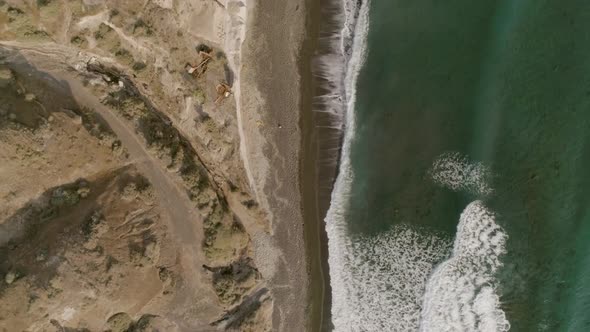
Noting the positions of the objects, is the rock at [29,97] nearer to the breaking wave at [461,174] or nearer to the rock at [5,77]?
the rock at [5,77]

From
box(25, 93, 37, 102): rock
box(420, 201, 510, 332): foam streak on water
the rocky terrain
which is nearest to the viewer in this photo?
the rocky terrain

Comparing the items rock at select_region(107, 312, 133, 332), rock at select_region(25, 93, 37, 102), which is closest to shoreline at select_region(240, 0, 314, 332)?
rock at select_region(107, 312, 133, 332)

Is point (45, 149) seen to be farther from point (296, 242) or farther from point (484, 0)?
point (484, 0)

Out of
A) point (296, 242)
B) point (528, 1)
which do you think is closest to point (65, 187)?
point (296, 242)

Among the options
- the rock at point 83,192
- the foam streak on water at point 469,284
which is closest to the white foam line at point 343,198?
the foam streak on water at point 469,284

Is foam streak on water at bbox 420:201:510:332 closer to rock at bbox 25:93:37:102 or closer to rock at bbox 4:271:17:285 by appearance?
rock at bbox 4:271:17:285

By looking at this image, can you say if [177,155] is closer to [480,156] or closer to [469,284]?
[480,156]

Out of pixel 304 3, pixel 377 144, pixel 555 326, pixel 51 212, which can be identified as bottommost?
pixel 555 326
